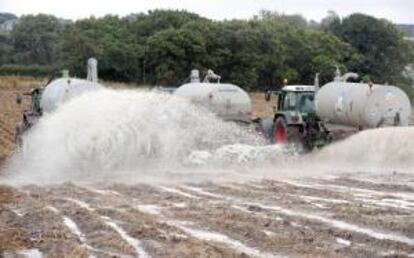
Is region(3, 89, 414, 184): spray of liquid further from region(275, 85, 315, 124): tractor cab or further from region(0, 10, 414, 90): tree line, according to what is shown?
region(0, 10, 414, 90): tree line

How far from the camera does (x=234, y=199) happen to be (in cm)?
1326

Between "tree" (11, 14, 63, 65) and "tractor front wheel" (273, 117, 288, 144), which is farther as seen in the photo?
"tree" (11, 14, 63, 65)

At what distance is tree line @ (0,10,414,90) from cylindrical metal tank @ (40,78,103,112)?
34602mm

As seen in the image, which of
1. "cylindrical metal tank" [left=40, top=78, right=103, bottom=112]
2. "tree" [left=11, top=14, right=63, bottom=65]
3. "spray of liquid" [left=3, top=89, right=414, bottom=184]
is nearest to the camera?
"spray of liquid" [left=3, top=89, right=414, bottom=184]

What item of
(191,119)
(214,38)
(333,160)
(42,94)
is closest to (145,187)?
(191,119)

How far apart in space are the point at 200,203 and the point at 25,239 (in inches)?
146

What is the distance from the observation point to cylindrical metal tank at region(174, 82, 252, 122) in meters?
22.7

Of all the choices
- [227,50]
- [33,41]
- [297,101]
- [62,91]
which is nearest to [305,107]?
[297,101]

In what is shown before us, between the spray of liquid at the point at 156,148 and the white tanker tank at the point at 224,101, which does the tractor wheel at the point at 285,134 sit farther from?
the white tanker tank at the point at 224,101

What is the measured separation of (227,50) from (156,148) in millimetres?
41101

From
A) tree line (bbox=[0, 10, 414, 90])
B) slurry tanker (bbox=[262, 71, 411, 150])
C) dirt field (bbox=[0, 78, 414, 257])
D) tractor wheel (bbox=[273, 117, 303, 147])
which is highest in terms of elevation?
tree line (bbox=[0, 10, 414, 90])

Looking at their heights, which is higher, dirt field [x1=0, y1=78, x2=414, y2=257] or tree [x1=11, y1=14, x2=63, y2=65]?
tree [x1=11, y1=14, x2=63, y2=65]

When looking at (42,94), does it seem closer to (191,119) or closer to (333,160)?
(191,119)

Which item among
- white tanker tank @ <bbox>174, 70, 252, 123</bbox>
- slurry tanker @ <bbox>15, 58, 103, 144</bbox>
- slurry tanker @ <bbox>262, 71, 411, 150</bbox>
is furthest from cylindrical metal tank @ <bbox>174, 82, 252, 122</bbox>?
slurry tanker @ <bbox>15, 58, 103, 144</bbox>
